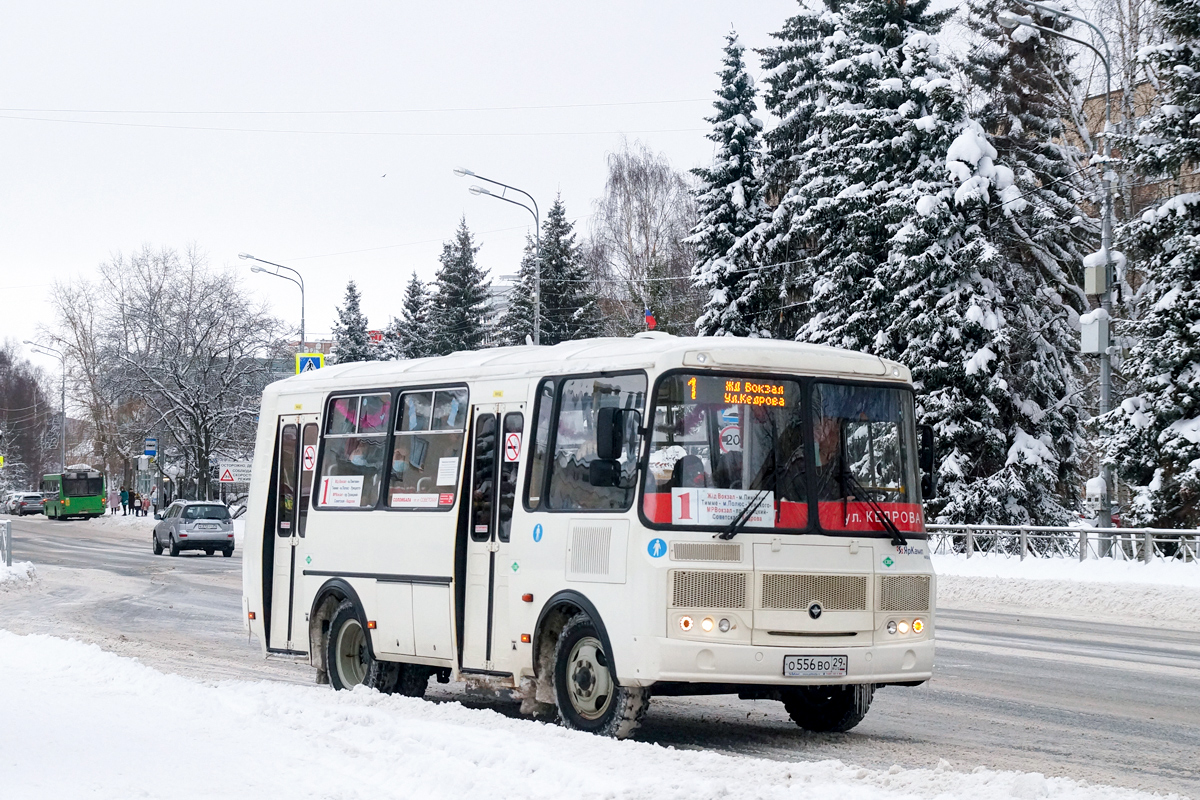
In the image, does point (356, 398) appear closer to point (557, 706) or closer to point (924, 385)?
point (557, 706)

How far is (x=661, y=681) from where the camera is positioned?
956cm

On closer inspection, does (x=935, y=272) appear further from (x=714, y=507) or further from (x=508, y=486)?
(x=714, y=507)

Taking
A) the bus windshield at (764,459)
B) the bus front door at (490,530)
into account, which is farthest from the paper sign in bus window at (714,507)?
the bus front door at (490,530)

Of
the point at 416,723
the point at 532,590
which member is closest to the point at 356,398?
the point at 532,590

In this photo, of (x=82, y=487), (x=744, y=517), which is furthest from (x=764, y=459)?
(x=82, y=487)

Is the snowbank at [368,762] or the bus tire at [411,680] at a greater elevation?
the snowbank at [368,762]

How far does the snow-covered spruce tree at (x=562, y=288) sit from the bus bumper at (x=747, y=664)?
5267 cm

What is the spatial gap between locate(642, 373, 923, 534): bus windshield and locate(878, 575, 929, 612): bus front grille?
347 millimetres

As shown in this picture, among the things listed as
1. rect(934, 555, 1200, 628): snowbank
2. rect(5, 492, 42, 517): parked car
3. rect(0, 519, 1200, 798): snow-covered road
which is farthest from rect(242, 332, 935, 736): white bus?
rect(5, 492, 42, 517): parked car

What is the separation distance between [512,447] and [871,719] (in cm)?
347

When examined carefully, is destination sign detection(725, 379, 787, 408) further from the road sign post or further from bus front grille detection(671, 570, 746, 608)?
the road sign post

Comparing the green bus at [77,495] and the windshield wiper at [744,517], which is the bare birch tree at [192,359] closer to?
the green bus at [77,495]

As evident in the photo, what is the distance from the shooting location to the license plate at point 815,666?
964 centimetres

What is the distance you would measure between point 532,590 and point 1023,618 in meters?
14.4
